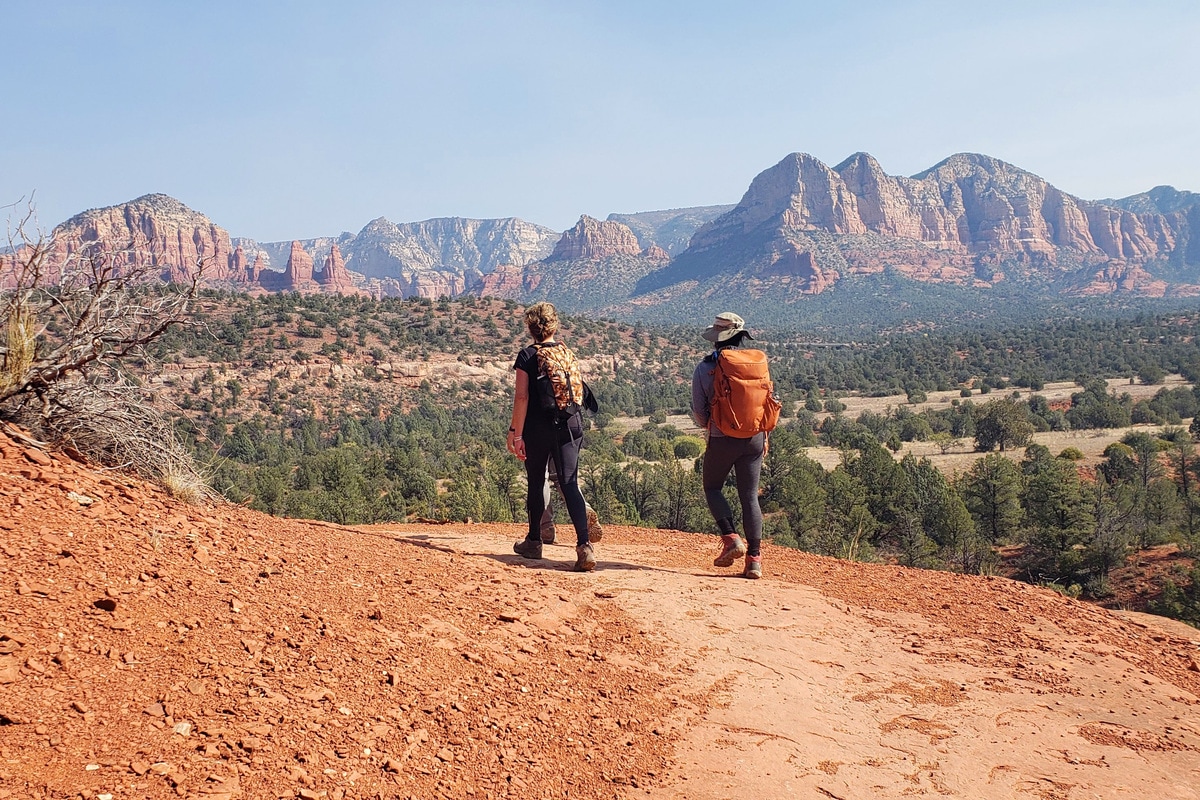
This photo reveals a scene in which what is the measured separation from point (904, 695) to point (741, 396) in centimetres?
250

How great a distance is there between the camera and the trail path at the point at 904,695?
344cm

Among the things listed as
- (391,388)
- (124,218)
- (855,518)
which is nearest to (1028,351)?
(391,388)

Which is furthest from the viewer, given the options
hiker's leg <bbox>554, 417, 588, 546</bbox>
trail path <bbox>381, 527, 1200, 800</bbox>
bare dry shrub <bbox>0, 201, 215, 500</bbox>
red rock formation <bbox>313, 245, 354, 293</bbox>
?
red rock formation <bbox>313, 245, 354, 293</bbox>

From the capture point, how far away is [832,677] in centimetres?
454

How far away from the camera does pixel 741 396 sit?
6141 millimetres

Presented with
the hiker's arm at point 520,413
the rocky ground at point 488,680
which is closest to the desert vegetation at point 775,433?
the rocky ground at point 488,680

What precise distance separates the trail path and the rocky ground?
2cm

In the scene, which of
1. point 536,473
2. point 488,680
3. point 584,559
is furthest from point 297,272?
point 488,680

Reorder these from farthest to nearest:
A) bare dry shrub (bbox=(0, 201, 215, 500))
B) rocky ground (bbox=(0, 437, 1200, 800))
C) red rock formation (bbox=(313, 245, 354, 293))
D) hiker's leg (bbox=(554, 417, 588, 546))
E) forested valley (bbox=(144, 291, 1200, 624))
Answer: red rock formation (bbox=(313, 245, 354, 293)) → forested valley (bbox=(144, 291, 1200, 624)) → hiker's leg (bbox=(554, 417, 588, 546)) → bare dry shrub (bbox=(0, 201, 215, 500)) → rocky ground (bbox=(0, 437, 1200, 800))

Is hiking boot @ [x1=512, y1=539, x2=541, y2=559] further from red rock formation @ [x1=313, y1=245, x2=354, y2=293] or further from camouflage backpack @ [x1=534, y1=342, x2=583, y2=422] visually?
red rock formation @ [x1=313, y1=245, x2=354, y2=293]

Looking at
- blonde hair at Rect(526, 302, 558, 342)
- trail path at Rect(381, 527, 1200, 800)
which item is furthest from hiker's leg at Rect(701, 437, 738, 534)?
blonde hair at Rect(526, 302, 558, 342)

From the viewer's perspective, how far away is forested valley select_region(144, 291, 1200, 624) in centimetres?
2116

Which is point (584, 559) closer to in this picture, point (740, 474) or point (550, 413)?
point (550, 413)

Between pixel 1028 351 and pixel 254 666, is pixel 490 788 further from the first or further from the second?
pixel 1028 351
